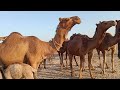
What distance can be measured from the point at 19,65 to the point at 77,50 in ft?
9.76

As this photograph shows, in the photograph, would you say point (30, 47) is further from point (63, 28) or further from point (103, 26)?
point (103, 26)

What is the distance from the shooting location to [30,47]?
281 inches

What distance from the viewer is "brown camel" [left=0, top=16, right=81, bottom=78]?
7008 mm

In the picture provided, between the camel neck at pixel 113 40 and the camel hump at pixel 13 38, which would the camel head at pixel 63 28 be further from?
the camel neck at pixel 113 40

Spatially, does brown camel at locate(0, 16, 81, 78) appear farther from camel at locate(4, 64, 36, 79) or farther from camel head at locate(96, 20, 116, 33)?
camel head at locate(96, 20, 116, 33)

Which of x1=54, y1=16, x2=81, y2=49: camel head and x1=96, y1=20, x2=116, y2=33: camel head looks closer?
x1=54, y1=16, x2=81, y2=49: camel head

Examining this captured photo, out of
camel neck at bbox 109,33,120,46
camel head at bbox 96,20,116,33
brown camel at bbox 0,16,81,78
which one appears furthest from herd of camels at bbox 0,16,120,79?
camel neck at bbox 109,33,120,46

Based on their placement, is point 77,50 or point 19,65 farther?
point 77,50

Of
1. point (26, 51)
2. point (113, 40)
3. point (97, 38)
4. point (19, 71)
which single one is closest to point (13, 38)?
point (26, 51)

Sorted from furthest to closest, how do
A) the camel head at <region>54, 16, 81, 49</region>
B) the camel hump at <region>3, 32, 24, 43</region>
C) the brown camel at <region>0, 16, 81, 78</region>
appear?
1. the camel head at <region>54, 16, 81, 49</region>
2. the camel hump at <region>3, 32, 24, 43</region>
3. the brown camel at <region>0, 16, 81, 78</region>

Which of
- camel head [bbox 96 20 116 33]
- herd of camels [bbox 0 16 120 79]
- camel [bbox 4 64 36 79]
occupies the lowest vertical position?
camel [bbox 4 64 36 79]
